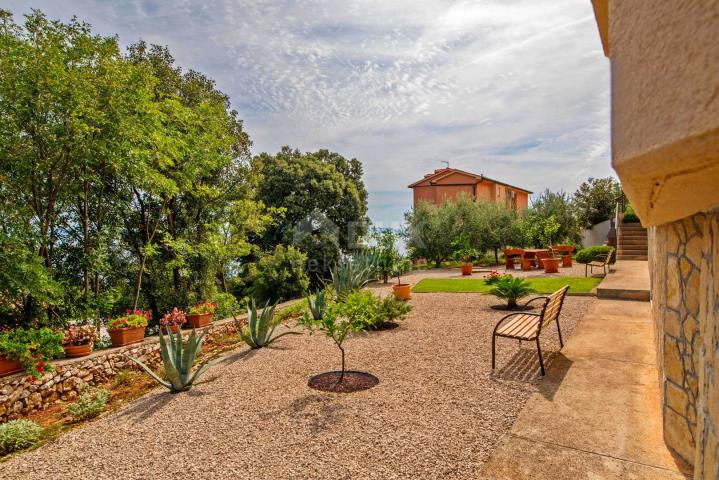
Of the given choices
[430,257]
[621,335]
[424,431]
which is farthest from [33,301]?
[430,257]

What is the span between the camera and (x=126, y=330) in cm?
636

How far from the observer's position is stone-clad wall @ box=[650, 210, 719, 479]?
1353mm

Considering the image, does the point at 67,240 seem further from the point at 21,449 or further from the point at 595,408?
the point at 595,408

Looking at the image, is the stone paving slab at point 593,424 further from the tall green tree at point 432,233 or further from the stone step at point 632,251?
the tall green tree at point 432,233

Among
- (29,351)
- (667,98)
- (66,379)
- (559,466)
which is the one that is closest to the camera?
(667,98)

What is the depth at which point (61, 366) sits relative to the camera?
17.5ft

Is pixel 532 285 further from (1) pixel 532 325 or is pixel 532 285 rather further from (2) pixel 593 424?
(2) pixel 593 424

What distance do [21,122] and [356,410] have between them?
6.02 meters

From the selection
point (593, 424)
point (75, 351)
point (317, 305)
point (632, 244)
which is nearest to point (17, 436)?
point (75, 351)

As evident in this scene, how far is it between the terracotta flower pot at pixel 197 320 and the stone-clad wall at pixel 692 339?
735 centimetres

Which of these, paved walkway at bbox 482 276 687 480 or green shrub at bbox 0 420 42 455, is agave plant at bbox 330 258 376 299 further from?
green shrub at bbox 0 420 42 455

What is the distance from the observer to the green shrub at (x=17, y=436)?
359 cm

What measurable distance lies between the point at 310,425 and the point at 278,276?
1142cm

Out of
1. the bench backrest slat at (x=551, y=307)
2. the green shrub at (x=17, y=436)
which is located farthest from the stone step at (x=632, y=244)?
the green shrub at (x=17, y=436)
